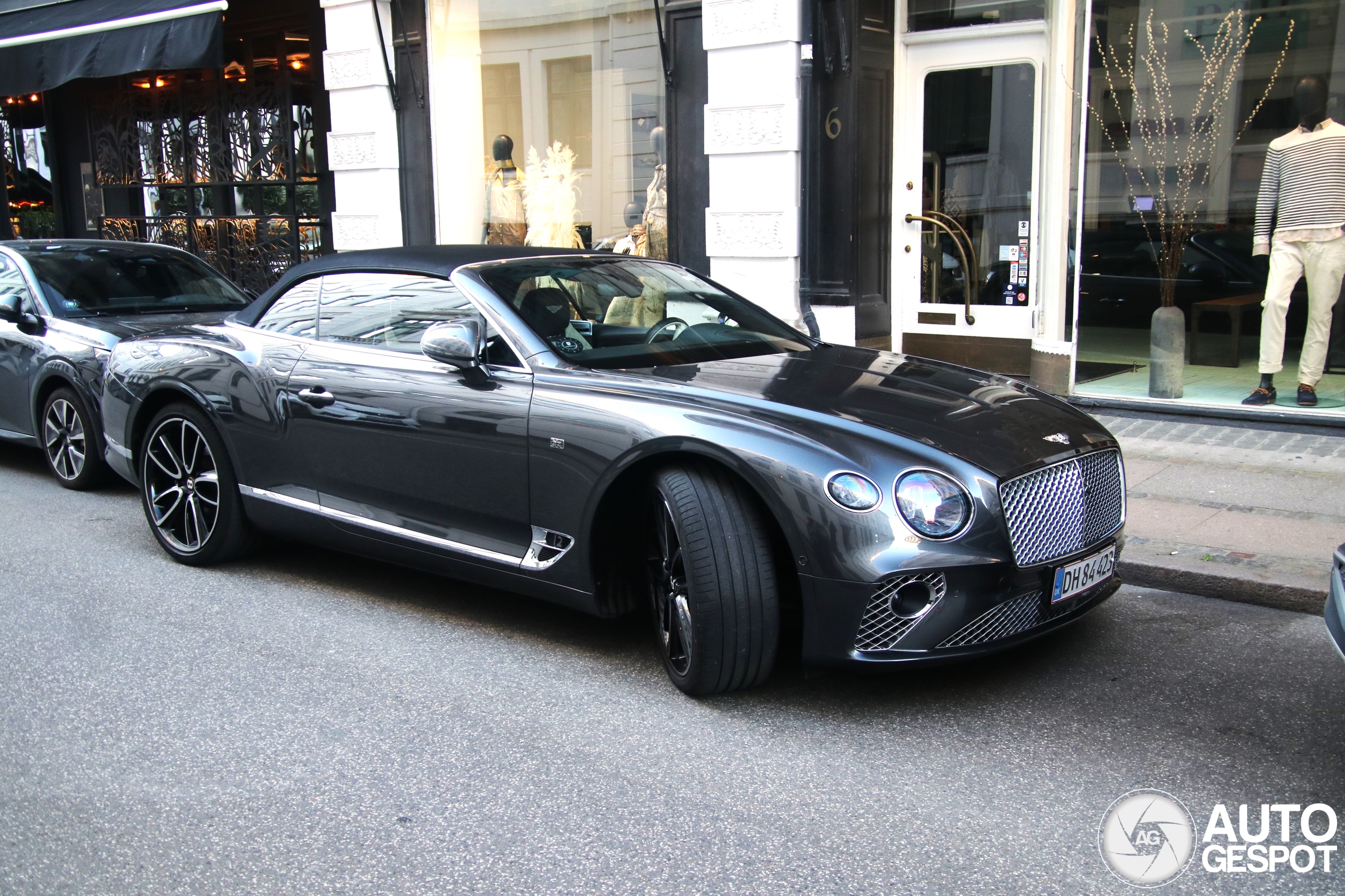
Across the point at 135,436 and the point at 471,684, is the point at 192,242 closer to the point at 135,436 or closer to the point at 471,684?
the point at 135,436

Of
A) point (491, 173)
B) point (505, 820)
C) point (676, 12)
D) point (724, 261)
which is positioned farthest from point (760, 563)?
point (491, 173)

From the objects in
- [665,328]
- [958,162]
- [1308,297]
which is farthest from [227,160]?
[1308,297]

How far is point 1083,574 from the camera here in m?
3.89

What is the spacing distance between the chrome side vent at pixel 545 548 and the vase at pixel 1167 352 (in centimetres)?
597

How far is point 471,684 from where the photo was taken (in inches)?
163

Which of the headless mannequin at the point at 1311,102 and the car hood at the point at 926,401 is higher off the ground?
the headless mannequin at the point at 1311,102

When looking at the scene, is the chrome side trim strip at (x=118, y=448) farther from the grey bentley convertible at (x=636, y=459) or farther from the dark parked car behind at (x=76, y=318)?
the dark parked car behind at (x=76, y=318)

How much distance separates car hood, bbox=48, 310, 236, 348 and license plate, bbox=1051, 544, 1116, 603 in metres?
5.31

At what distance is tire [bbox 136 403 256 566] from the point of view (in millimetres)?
5449

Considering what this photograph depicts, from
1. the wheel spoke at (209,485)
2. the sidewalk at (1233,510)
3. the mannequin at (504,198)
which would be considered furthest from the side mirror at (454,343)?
the mannequin at (504,198)

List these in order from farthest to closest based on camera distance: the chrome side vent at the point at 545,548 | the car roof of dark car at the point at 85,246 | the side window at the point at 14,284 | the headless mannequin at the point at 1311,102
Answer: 1. the car roof of dark car at the point at 85,246
2. the headless mannequin at the point at 1311,102
3. the side window at the point at 14,284
4. the chrome side vent at the point at 545,548

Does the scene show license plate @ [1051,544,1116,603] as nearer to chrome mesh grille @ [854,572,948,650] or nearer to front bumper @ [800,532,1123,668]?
front bumper @ [800,532,1123,668]

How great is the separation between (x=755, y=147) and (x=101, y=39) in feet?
26.3

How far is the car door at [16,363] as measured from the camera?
7.54m
